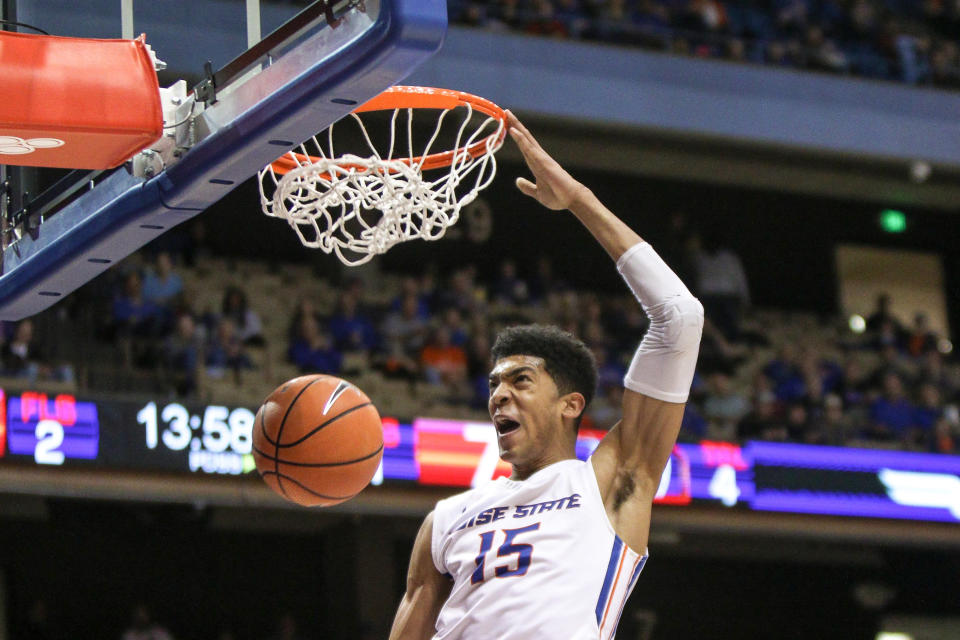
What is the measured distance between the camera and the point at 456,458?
33.6 ft

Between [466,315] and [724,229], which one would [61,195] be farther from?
Answer: [724,229]

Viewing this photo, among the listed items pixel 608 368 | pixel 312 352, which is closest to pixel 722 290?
pixel 608 368

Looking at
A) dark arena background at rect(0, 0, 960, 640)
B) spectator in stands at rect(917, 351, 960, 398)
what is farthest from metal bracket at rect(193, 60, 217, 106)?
spectator in stands at rect(917, 351, 960, 398)

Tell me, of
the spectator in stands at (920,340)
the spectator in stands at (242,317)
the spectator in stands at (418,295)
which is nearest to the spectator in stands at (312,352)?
the spectator in stands at (242,317)

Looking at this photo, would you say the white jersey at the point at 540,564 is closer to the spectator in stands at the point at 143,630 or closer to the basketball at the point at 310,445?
the basketball at the point at 310,445

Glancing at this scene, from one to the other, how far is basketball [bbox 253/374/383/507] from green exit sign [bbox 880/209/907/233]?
49.6 ft

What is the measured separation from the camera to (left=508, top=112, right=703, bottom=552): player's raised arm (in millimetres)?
3371

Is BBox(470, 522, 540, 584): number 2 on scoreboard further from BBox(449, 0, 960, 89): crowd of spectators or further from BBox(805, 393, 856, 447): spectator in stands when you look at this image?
BBox(449, 0, 960, 89): crowd of spectators

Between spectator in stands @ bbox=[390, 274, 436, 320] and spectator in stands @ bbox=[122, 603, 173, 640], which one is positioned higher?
spectator in stands @ bbox=[390, 274, 436, 320]

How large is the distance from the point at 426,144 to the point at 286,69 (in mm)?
1591

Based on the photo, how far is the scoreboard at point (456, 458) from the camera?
8984 mm

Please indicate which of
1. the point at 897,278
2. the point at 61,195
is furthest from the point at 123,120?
the point at 897,278

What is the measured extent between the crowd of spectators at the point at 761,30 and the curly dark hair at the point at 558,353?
9.97 metres

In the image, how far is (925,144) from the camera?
14.6m
